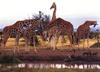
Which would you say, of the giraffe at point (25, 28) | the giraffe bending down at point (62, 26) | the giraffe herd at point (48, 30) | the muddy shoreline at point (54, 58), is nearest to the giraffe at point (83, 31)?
the giraffe herd at point (48, 30)

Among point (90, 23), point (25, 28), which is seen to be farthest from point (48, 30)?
point (90, 23)

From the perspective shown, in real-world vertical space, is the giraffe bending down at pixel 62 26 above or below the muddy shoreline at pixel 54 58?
above

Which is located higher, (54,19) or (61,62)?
(54,19)

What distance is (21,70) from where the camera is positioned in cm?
2570

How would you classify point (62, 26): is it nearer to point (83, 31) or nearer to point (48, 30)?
point (48, 30)

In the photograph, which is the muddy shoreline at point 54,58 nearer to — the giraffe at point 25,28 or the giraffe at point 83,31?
the giraffe at point 25,28

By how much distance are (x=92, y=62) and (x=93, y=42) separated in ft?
60.7

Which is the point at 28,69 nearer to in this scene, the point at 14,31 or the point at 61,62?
the point at 61,62

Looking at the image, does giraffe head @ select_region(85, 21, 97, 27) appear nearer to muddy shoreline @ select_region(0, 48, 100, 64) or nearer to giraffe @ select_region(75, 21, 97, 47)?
giraffe @ select_region(75, 21, 97, 47)

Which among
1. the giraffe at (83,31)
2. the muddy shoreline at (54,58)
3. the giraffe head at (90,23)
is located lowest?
the muddy shoreline at (54,58)

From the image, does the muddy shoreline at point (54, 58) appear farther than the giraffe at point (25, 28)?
No

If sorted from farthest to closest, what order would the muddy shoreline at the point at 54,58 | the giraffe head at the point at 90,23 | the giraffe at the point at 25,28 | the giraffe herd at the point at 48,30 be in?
the giraffe head at the point at 90,23
the giraffe herd at the point at 48,30
the giraffe at the point at 25,28
the muddy shoreline at the point at 54,58

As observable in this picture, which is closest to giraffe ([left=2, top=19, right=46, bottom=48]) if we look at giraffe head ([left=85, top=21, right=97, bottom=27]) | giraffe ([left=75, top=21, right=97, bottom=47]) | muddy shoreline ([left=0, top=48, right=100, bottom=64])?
giraffe ([left=75, top=21, right=97, bottom=47])

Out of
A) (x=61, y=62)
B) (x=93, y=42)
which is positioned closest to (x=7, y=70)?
(x=61, y=62)
